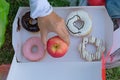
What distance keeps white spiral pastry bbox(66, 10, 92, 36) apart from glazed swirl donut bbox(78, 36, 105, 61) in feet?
0.11

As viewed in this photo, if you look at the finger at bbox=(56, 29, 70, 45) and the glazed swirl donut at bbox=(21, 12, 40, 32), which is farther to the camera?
the glazed swirl donut at bbox=(21, 12, 40, 32)

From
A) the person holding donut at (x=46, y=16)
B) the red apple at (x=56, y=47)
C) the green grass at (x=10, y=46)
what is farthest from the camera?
the green grass at (x=10, y=46)

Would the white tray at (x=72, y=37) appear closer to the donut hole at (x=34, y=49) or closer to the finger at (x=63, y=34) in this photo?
the donut hole at (x=34, y=49)

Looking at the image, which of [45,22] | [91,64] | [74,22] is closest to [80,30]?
[74,22]

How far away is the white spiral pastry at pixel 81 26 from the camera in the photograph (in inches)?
48.7

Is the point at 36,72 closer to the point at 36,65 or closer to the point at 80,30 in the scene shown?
the point at 36,65

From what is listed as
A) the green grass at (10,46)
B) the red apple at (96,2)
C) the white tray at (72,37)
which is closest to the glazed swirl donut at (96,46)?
the white tray at (72,37)

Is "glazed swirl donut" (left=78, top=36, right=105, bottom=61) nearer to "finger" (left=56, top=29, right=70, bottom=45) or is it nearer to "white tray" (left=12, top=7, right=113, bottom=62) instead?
"white tray" (left=12, top=7, right=113, bottom=62)

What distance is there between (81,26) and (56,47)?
14cm

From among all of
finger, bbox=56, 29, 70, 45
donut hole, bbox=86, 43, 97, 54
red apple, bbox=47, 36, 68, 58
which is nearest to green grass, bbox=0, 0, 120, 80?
donut hole, bbox=86, 43, 97, 54

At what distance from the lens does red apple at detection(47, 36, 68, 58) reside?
1138mm

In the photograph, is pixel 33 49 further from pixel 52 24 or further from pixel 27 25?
pixel 52 24

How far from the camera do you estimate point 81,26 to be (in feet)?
4.13

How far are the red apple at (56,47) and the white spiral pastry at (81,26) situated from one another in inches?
3.6
